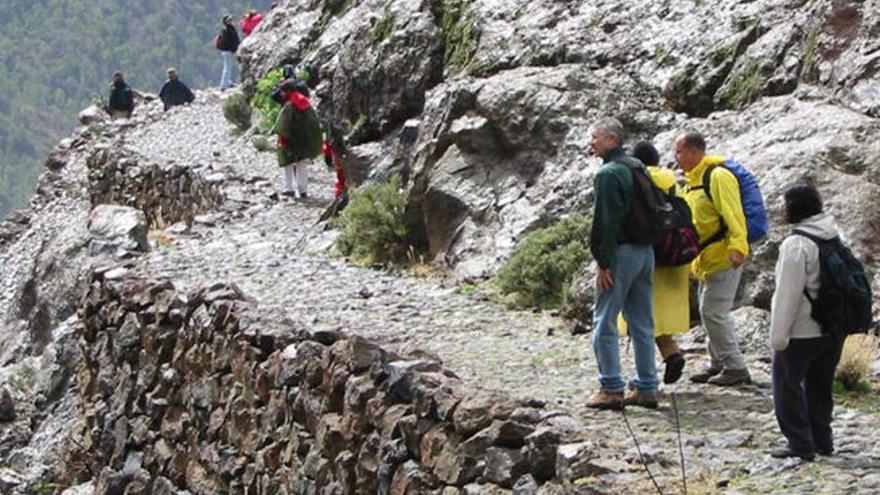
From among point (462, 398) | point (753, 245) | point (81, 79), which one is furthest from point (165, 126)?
point (81, 79)

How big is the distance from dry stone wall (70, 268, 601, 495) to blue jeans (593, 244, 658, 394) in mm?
634

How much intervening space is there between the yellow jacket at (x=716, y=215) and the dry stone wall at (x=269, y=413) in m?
1.68

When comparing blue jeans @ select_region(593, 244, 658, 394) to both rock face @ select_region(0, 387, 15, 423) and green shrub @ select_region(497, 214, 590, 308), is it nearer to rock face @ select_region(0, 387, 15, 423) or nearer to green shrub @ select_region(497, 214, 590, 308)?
green shrub @ select_region(497, 214, 590, 308)

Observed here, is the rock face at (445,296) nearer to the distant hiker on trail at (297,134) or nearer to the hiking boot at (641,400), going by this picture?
the hiking boot at (641,400)

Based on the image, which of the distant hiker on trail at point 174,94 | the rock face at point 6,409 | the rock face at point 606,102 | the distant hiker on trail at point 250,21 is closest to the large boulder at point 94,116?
the distant hiker on trail at point 174,94

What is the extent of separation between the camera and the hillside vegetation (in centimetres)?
16225

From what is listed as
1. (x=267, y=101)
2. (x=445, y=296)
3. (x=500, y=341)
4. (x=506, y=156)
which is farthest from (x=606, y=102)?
(x=267, y=101)

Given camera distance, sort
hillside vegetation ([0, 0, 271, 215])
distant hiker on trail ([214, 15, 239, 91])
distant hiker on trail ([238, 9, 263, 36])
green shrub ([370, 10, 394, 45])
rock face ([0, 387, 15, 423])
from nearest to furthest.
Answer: rock face ([0, 387, 15, 423]) < green shrub ([370, 10, 394, 45]) < distant hiker on trail ([214, 15, 239, 91]) < distant hiker on trail ([238, 9, 263, 36]) < hillside vegetation ([0, 0, 271, 215])

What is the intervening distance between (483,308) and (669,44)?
13.0ft

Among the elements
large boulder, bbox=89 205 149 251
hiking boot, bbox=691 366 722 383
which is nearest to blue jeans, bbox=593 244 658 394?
hiking boot, bbox=691 366 722 383

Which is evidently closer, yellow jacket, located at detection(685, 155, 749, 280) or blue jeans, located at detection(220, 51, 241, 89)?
yellow jacket, located at detection(685, 155, 749, 280)

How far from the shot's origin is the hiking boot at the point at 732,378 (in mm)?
10016

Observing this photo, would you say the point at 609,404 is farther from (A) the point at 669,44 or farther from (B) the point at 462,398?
(A) the point at 669,44

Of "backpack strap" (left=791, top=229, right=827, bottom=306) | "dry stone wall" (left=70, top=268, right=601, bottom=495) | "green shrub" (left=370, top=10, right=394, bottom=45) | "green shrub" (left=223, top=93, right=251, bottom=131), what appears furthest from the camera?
"green shrub" (left=223, top=93, right=251, bottom=131)
